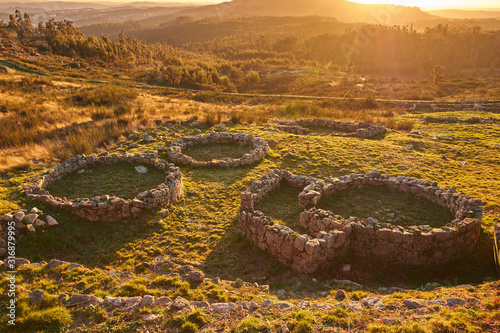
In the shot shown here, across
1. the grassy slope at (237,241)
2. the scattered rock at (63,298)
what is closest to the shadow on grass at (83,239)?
the grassy slope at (237,241)

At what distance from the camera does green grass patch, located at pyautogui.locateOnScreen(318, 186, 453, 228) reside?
8805mm

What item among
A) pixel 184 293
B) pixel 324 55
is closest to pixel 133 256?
pixel 184 293

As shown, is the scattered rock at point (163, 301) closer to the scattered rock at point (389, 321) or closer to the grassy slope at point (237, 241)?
the grassy slope at point (237, 241)

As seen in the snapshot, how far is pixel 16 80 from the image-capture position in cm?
2734

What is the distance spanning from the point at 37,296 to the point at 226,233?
4.64 m

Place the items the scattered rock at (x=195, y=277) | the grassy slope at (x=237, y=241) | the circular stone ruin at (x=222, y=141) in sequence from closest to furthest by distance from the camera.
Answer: the grassy slope at (x=237, y=241) < the scattered rock at (x=195, y=277) < the circular stone ruin at (x=222, y=141)

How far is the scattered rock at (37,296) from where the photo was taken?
5469mm

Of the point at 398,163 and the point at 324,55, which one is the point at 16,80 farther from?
the point at 324,55

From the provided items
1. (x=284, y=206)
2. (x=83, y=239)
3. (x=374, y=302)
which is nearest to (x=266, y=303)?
(x=374, y=302)

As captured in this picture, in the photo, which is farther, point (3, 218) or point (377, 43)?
point (377, 43)

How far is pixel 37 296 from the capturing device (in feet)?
18.2

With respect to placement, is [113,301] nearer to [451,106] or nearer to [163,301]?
[163,301]

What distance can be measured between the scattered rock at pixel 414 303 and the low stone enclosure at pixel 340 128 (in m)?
12.6

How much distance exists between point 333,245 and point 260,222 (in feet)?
6.27
